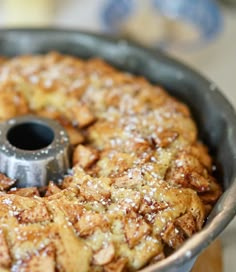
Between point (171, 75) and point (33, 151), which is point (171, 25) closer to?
point (171, 75)

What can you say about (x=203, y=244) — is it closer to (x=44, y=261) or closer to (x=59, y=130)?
(x=44, y=261)

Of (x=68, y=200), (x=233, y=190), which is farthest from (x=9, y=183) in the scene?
(x=233, y=190)

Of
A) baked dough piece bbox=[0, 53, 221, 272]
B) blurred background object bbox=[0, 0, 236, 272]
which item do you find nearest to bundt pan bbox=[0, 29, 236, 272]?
baked dough piece bbox=[0, 53, 221, 272]

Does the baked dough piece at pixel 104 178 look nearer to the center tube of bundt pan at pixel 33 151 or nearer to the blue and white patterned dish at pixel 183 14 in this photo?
the center tube of bundt pan at pixel 33 151

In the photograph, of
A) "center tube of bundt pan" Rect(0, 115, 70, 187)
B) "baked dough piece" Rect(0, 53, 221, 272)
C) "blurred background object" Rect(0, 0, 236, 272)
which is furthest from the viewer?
"blurred background object" Rect(0, 0, 236, 272)

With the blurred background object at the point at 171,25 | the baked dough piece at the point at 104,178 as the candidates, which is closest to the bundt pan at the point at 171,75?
the baked dough piece at the point at 104,178

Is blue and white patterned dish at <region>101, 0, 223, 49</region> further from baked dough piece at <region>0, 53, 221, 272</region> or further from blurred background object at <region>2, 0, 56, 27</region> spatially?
baked dough piece at <region>0, 53, 221, 272</region>

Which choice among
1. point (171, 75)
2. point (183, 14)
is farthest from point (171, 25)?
point (171, 75)
